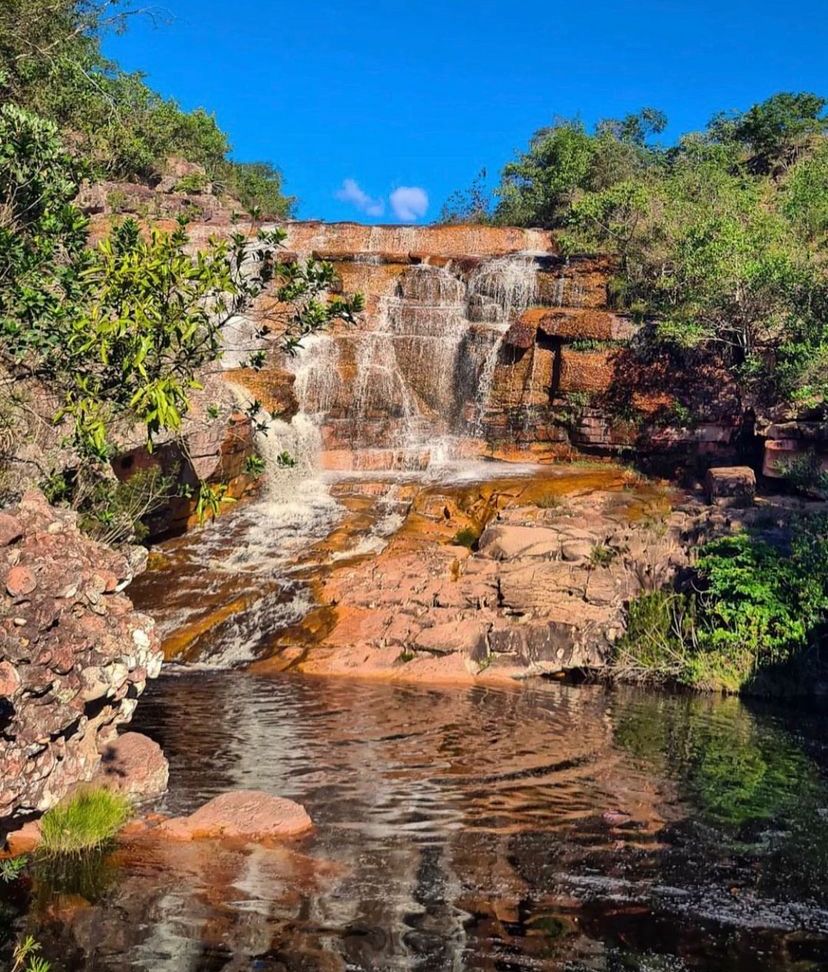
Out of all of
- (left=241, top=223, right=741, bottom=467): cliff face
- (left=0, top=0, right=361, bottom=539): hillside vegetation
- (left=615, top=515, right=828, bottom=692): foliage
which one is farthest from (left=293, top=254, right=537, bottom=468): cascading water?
(left=0, top=0, right=361, bottom=539): hillside vegetation

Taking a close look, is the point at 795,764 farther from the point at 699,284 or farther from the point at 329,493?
the point at 699,284

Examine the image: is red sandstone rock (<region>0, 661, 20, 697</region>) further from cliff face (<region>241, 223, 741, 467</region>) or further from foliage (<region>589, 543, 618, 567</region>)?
cliff face (<region>241, 223, 741, 467</region>)

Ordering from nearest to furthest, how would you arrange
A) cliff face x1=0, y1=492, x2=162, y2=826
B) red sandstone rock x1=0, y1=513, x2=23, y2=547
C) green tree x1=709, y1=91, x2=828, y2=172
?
cliff face x1=0, y1=492, x2=162, y2=826, red sandstone rock x1=0, y1=513, x2=23, y2=547, green tree x1=709, y1=91, x2=828, y2=172

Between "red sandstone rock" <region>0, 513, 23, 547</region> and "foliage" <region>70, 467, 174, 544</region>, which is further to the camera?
"foliage" <region>70, 467, 174, 544</region>

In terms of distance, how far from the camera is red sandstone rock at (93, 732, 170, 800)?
343 inches

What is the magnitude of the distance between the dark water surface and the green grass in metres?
0.32

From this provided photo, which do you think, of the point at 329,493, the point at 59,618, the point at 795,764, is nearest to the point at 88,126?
the point at 329,493

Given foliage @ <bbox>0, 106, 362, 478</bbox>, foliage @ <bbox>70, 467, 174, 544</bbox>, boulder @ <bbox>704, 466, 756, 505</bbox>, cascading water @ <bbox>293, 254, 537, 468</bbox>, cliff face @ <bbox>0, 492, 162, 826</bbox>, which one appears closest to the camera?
cliff face @ <bbox>0, 492, 162, 826</bbox>

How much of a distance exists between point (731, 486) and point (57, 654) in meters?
18.8

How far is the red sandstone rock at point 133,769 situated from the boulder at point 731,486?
15.8 metres

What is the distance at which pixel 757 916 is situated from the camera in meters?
6.78

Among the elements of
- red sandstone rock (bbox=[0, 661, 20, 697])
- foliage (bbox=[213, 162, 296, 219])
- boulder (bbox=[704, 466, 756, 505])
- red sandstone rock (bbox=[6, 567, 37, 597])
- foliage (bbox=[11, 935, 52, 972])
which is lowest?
foliage (bbox=[11, 935, 52, 972])

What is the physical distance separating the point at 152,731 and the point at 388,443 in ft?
58.2

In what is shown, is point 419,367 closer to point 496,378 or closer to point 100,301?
point 496,378
